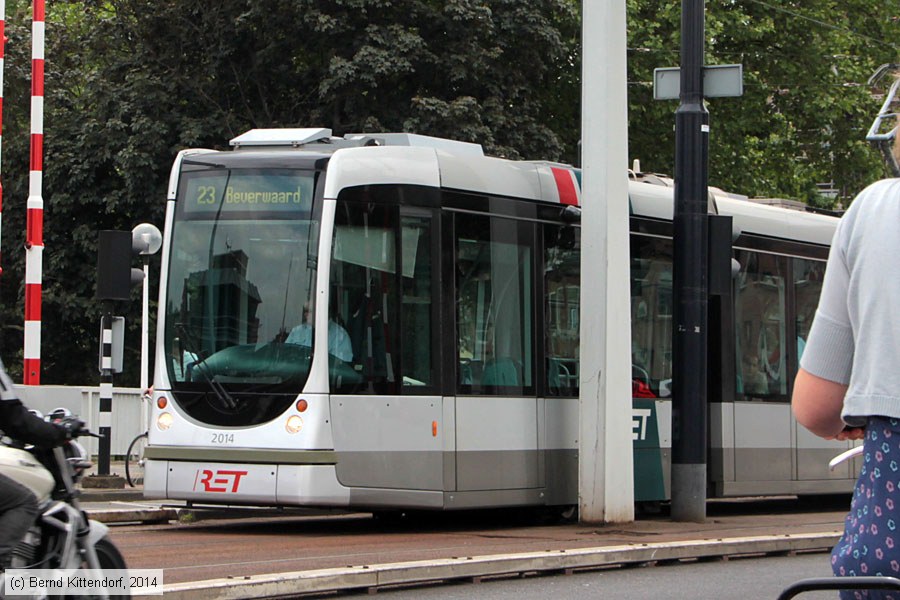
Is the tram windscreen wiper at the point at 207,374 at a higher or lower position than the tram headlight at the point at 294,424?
higher

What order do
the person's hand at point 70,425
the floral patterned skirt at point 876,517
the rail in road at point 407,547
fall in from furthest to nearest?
1. the rail in road at point 407,547
2. the person's hand at point 70,425
3. the floral patterned skirt at point 876,517

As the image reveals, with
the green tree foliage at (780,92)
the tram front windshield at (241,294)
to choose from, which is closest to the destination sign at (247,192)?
the tram front windshield at (241,294)

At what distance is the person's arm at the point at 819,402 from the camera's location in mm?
2576

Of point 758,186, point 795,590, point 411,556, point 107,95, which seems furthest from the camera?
point 758,186

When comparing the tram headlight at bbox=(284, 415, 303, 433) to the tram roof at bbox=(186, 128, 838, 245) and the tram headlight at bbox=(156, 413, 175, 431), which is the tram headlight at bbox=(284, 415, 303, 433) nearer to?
the tram headlight at bbox=(156, 413, 175, 431)

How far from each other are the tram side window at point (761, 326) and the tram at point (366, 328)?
8.28 ft

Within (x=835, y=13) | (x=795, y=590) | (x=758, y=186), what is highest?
(x=835, y=13)

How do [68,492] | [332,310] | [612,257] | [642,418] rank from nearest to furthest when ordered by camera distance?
[68,492]
[332,310]
[612,257]
[642,418]

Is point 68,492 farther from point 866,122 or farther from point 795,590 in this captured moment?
point 866,122

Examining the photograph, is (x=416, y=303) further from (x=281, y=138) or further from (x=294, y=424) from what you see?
(x=281, y=138)

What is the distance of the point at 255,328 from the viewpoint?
38.7 feet

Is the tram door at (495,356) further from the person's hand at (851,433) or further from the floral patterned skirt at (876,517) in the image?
the floral patterned skirt at (876,517)

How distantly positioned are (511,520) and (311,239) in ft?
12.6

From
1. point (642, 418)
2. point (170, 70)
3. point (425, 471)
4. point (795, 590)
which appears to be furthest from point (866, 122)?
point (795, 590)
